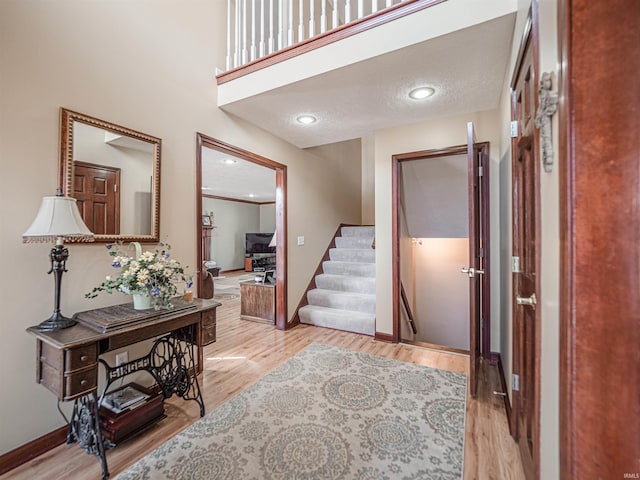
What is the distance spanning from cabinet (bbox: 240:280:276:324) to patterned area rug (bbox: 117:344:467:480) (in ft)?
4.56

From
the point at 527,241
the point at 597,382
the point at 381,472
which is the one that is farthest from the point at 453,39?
the point at 381,472

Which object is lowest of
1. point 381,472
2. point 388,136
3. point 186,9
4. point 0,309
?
point 381,472

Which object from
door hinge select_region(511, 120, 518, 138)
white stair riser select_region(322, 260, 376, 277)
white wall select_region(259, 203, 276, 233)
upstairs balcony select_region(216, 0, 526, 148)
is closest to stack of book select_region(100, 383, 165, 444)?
upstairs balcony select_region(216, 0, 526, 148)

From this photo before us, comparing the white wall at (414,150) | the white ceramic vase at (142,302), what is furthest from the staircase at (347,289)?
the white ceramic vase at (142,302)

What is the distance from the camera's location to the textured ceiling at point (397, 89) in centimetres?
178

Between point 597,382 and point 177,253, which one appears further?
point 177,253

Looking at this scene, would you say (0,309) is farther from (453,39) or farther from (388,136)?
(388,136)

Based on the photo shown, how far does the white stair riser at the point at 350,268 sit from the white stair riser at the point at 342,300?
1.26ft

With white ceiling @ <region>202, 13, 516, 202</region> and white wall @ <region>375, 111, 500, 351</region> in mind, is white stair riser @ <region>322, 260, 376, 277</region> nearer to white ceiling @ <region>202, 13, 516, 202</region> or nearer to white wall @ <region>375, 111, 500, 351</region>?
white wall @ <region>375, 111, 500, 351</region>

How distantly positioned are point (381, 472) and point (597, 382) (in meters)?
1.19

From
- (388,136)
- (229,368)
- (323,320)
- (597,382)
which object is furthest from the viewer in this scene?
(323,320)

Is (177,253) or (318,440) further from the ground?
(177,253)

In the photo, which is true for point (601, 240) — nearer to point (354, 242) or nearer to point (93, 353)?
point (93, 353)

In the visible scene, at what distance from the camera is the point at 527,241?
4.68 ft
